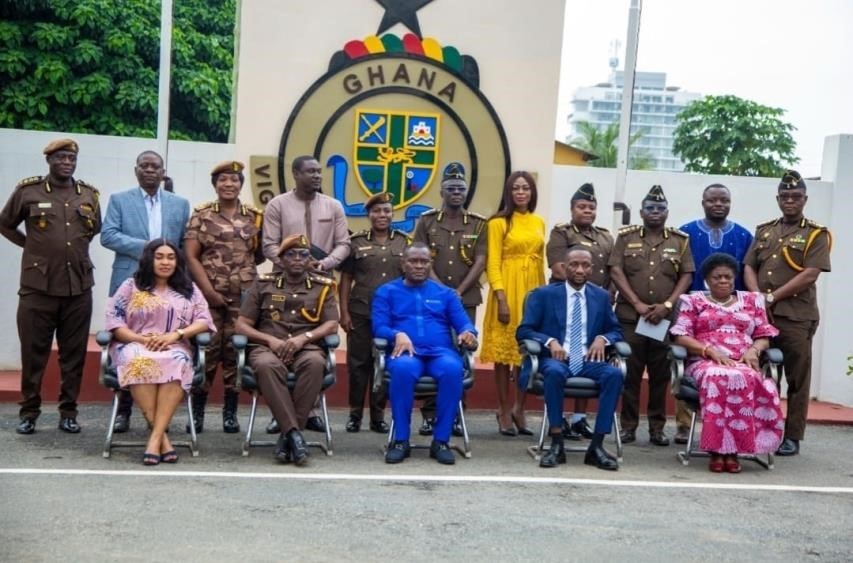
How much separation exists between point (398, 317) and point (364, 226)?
2.33 metres

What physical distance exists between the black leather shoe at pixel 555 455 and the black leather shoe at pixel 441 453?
55 cm

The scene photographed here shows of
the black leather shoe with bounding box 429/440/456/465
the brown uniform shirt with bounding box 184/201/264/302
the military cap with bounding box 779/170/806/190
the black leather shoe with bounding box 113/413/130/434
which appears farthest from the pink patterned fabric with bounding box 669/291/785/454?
the black leather shoe with bounding box 113/413/130/434

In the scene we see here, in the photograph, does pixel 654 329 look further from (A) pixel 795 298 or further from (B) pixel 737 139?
(B) pixel 737 139

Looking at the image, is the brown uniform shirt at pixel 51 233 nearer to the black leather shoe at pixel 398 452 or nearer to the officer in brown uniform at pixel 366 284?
the officer in brown uniform at pixel 366 284

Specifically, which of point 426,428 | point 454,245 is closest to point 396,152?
point 454,245

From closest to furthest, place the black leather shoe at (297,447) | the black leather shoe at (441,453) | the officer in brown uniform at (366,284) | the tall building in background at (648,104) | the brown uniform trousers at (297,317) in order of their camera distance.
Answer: the black leather shoe at (297,447), the black leather shoe at (441,453), the brown uniform trousers at (297,317), the officer in brown uniform at (366,284), the tall building in background at (648,104)

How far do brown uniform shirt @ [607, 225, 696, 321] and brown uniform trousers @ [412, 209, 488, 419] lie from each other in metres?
0.95

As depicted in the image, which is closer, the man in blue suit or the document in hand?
the man in blue suit

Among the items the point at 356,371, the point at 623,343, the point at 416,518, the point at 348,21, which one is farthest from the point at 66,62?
the point at 416,518

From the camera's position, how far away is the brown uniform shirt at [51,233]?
8141 millimetres

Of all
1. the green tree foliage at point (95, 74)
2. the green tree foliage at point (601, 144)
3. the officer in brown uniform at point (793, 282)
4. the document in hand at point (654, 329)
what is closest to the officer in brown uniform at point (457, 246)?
the document in hand at point (654, 329)

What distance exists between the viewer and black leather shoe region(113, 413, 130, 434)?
826 centimetres

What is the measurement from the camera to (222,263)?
833cm

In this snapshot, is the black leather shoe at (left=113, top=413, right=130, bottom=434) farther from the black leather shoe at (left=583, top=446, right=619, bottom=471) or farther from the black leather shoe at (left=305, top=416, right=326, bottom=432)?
the black leather shoe at (left=583, top=446, right=619, bottom=471)
